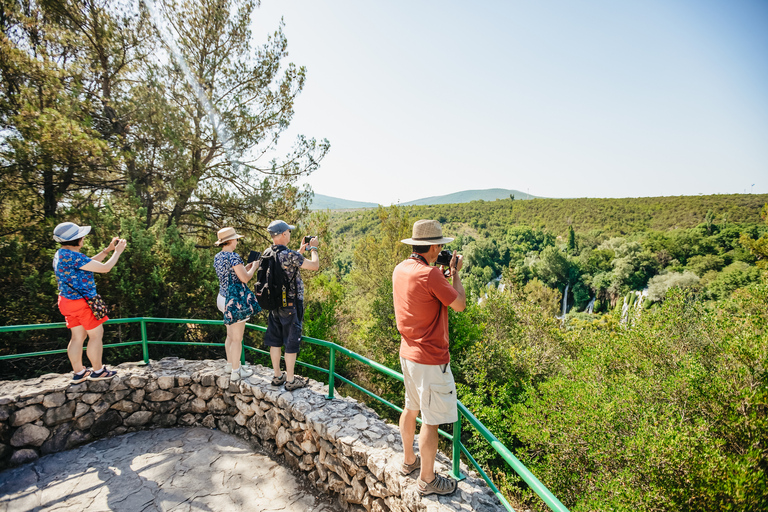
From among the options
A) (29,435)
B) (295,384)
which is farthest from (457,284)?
(29,435)

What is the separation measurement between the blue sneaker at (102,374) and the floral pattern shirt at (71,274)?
1067mm

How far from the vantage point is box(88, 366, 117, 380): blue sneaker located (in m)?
3.91

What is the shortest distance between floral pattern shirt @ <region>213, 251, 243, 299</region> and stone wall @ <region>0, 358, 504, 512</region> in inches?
51.3

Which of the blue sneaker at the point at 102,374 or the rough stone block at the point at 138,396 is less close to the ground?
the blue sneaker at the point at 102,374

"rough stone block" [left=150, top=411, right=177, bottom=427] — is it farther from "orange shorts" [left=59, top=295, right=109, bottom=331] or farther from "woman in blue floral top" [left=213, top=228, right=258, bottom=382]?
"orange shorts" [left=59, top=295, right=109, bottom=331]

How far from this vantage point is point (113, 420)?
13.3 feet

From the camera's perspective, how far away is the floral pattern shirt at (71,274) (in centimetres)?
338

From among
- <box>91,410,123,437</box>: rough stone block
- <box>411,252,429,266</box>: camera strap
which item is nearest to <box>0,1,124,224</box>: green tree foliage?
<box>91,410,123,437</box>: rough stone block

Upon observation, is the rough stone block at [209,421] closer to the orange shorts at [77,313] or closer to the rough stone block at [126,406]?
the rough stone block at [126,406]

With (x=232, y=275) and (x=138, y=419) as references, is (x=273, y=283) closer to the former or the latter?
(x=232, y=275)

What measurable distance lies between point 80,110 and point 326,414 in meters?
6.69

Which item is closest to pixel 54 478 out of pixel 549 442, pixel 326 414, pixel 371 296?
pixel 326 414

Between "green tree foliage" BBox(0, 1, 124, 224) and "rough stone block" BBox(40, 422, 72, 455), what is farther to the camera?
"green tree foliage" BBox(0, 1, 124, 224)

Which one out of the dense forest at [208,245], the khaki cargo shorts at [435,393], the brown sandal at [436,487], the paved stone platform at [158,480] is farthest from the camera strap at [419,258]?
the dense forest at [208,245]
